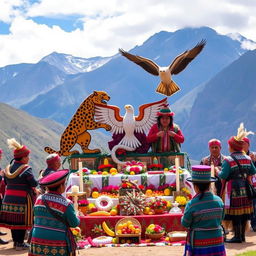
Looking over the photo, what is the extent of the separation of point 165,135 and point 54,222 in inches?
379

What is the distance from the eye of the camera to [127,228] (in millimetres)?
12289

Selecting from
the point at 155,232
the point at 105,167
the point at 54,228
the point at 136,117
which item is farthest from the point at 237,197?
the point at 136,117

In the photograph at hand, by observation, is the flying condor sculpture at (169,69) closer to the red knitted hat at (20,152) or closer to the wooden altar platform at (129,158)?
the wooden altar platform at (129,158)

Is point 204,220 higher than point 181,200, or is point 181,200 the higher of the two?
point 181,200

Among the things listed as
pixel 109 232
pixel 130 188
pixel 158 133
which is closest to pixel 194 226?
pixel 109 232

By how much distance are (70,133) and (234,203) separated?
7.33 m

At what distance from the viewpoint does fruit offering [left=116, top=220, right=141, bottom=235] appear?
12.2 m

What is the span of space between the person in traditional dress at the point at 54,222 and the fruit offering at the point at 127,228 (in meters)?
4.55

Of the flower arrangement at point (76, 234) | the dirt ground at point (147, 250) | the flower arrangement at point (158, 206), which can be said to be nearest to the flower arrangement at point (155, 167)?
the flower arrangement at point (158, 206)

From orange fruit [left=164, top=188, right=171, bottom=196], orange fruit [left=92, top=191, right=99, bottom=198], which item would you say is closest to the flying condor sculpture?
orange fruit [left=164, top=188, right=171, bottom=196]

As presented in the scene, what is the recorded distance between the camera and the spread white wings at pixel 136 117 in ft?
56.9

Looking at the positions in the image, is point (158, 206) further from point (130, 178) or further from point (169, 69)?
point (169, 69)

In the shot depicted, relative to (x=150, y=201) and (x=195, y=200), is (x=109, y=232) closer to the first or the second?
(x=150, y=201)

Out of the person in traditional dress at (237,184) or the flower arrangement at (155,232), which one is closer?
the person in traditional dress at (237,184)
